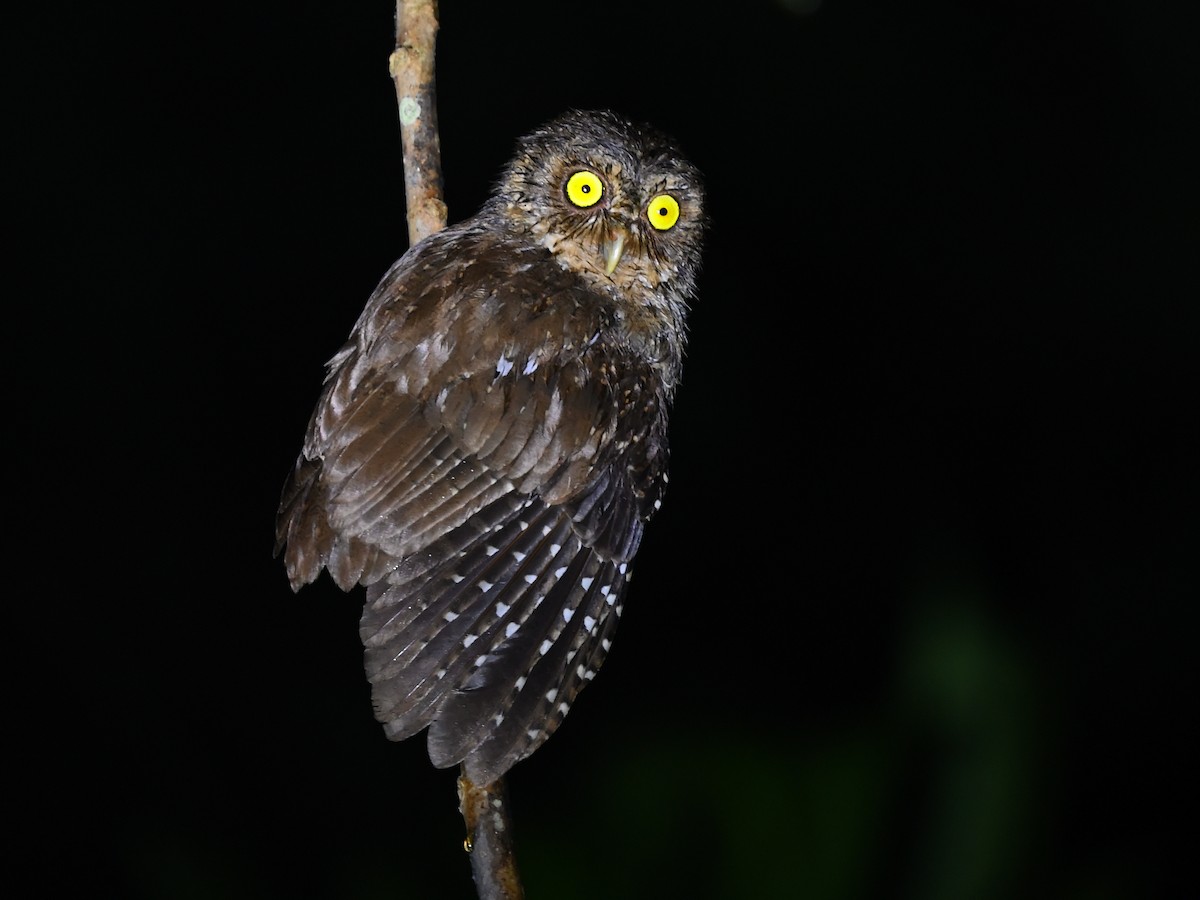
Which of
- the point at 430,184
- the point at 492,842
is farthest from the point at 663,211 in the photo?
the point at 492,842

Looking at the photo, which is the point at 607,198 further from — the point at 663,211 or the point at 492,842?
the point at 492,842

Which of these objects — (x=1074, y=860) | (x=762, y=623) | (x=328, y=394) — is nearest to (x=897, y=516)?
(x=762, y=623)

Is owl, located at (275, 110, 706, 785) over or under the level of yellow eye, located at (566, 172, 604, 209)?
under

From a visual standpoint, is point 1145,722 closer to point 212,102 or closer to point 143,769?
point 143,769

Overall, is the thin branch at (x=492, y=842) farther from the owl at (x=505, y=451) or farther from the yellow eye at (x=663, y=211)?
the yellow eye at (x=663, y=211)

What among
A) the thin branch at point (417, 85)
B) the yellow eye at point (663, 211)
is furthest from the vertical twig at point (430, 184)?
the yellow eye at point (663, 211)

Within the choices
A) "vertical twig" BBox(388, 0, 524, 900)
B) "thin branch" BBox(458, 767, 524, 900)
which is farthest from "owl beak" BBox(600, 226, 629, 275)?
"thin branch" BBox(458, 767, 524, 900)

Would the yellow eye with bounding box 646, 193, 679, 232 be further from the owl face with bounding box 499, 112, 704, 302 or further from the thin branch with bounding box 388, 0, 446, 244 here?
the thin branch with bounding box 388, 0, 446, 244

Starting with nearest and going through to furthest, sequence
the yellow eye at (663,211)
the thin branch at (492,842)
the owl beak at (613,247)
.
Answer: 1. the thin branch at (492,842)
2. the owl beak at (613,247)
3. the yellow eye at (663,211)
